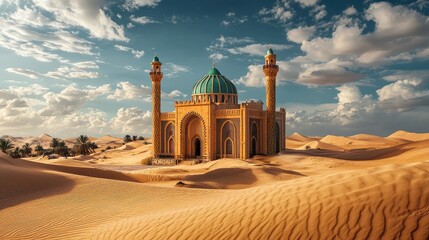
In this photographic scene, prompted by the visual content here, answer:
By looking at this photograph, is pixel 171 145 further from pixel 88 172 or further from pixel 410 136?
pixel 410 136

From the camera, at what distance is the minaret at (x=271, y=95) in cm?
3456

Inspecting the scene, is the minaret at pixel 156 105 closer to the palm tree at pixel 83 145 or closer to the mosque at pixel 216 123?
the mosque at pixel 216 123

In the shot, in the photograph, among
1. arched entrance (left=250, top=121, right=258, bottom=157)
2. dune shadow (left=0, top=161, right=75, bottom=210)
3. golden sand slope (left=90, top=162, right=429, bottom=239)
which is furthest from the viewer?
arched entrance (left=250, top=121, right=258, bottom=157)

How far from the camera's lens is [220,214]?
7.25 metres

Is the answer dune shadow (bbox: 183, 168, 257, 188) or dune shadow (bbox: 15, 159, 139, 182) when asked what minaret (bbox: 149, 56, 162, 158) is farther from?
dune shadow (bbox: 183, 168, 257, 188)

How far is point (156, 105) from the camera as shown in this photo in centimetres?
3791

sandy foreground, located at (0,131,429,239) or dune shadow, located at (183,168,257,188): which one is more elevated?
sandy foreground, located at (0,131,429,239)

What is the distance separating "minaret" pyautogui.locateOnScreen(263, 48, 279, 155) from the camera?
3456cm

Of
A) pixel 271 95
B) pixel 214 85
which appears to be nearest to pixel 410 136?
pixel 271 95

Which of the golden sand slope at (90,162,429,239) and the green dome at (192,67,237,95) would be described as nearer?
the golden sand slope at (90,162,429,239)

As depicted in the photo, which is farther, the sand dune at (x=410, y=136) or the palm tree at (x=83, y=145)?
the sand dune at (x=410, y=136)

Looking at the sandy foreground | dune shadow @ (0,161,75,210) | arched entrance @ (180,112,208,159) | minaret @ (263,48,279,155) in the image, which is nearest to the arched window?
arched entrance @ (180,112,208,159)

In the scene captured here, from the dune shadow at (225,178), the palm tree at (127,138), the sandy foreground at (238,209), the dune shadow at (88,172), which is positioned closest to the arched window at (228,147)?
the dune shadow at (225,178)

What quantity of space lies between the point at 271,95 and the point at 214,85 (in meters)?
6.99
